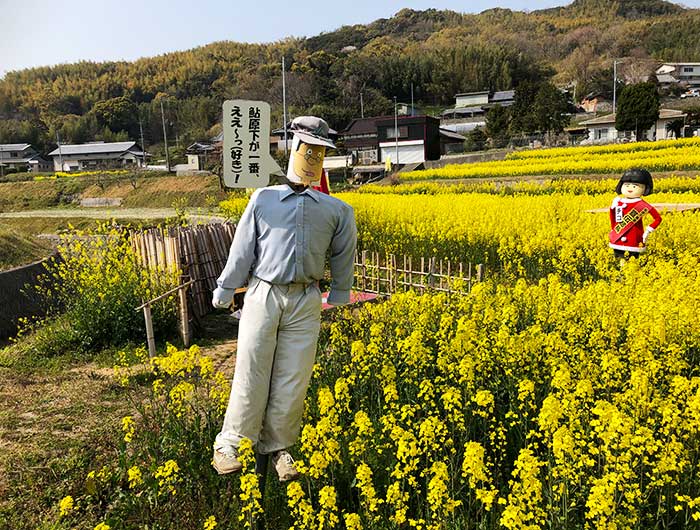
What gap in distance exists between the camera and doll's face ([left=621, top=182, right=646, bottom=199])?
6.01 meters

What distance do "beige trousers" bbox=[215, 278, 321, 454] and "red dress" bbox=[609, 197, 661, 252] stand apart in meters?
4.50

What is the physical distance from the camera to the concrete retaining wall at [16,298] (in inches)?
309

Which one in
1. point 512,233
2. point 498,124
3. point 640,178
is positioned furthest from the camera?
point 498,124

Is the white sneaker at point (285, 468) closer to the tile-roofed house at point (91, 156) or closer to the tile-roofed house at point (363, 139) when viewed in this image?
the tile-roofed house at point (363, 139)

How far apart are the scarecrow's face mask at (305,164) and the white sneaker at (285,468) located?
1540mm

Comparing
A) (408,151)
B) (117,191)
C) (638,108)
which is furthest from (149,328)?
(408,151)

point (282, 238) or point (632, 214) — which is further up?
point (282, 238)

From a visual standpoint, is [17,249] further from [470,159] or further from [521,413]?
[470,159]

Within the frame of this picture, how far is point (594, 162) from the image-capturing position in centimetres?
2203

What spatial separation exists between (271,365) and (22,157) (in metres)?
73.0

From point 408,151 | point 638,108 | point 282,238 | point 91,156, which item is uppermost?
point 638,108

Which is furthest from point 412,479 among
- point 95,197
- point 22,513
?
point 95,197

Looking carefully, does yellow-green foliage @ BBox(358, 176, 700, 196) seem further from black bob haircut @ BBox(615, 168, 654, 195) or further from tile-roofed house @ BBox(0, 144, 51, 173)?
tile-roofed house @ BBox(0, 144, 51, 173)

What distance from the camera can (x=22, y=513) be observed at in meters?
3.16
